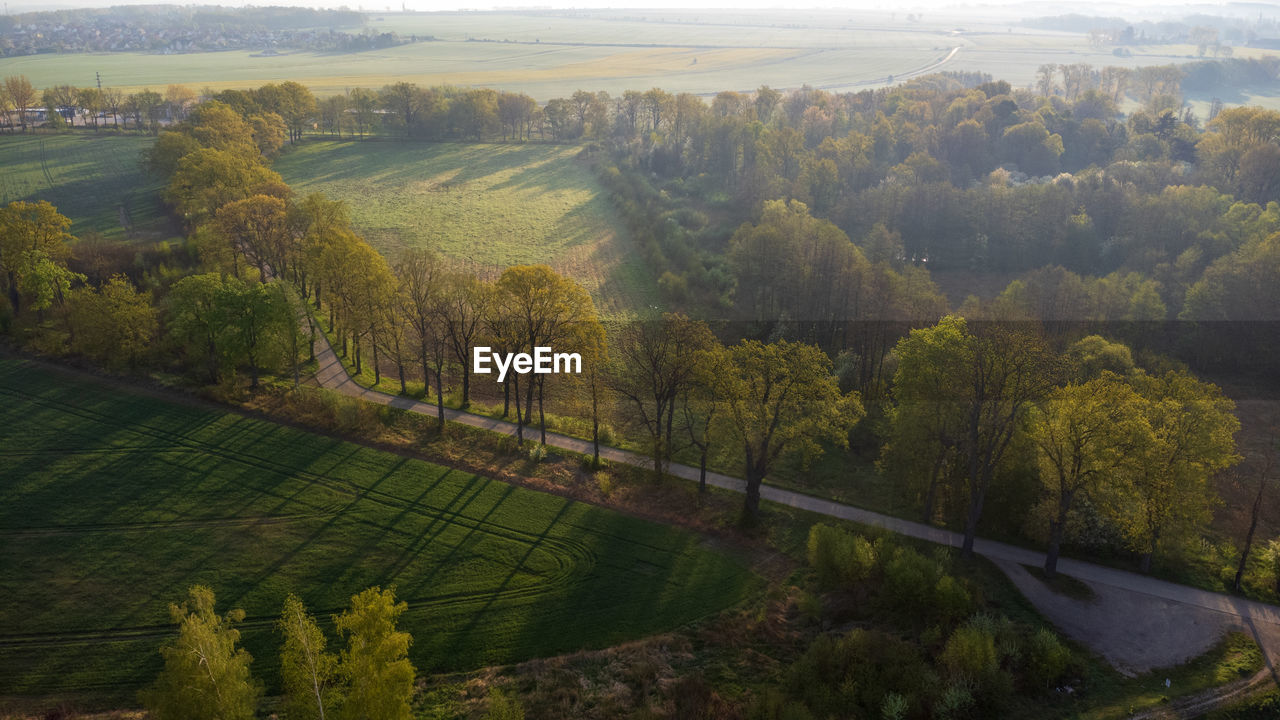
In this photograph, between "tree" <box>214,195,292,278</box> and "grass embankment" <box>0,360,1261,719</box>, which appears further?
"tree" <box>214,195,292,278</box>

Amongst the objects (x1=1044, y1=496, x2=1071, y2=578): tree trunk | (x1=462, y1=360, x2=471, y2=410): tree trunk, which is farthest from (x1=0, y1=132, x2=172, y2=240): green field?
(x1=1044, y1=496, x2=1071, y2=578): tree trunk

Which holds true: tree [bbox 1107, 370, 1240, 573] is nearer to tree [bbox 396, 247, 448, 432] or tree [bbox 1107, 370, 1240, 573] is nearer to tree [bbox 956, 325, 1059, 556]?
tree [bbox 956, 325, 1059, 556]

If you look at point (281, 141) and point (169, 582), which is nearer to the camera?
point (169, 582)

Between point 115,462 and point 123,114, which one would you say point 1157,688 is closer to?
point 115,462

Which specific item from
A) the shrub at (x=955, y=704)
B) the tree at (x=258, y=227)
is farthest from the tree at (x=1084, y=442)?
the tree at (x=258, y=227)

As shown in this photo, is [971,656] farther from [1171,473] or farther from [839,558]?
[1171,473]

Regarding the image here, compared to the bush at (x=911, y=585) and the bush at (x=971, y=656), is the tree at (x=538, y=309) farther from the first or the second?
the bush at (x=971, y=656)

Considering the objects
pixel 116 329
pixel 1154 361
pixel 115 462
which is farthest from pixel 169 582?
pixel 1154 361
